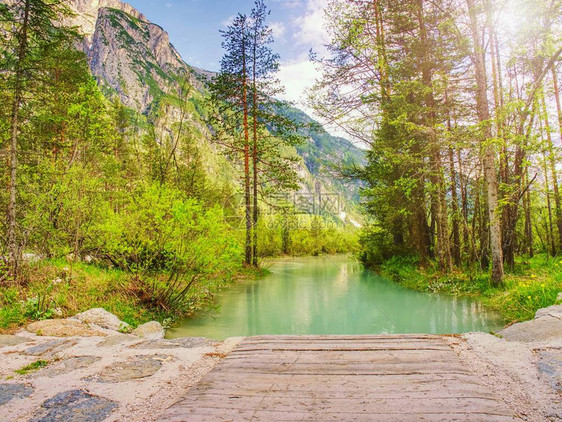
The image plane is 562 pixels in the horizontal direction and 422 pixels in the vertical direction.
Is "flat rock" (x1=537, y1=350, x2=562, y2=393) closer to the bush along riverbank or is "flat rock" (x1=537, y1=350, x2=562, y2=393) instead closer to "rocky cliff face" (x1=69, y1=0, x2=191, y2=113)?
the bush along riverbank

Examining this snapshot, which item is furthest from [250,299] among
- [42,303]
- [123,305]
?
[42,303]

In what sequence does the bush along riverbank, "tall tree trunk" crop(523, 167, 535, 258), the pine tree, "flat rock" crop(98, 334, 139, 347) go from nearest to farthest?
1. "flat rock" crop(98, 334, 139, 347)
2. the bush along riverbank
3. the pine tree
4. "tall tree trunk" crop(523, 167, 535, 258)

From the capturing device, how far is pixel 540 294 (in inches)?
279

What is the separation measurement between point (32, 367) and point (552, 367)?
546 centimetres

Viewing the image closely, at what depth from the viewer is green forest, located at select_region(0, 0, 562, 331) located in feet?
26.6

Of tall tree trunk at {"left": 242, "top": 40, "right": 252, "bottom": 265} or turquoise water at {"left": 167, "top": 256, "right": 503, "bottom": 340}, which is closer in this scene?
turquoise water at {"left": 167, "top": 256, "right": 503, "bottom": 340}

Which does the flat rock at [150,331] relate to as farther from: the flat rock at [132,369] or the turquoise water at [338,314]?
the flat rock at [132,369]

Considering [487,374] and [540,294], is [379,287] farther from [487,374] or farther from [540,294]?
[487,374]

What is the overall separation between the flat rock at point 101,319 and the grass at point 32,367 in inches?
108

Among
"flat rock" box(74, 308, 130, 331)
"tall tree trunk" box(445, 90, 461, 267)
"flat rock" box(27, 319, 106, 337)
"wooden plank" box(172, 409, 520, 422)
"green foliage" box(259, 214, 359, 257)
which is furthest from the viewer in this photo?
"green foliage" box(259, 214, 359, 257)

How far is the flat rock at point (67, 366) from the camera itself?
138 inches

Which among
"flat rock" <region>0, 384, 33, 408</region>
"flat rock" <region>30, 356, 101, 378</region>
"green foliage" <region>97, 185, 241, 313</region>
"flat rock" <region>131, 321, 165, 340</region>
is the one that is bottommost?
"flat rock" <region>131, 321, 165, 340</region>

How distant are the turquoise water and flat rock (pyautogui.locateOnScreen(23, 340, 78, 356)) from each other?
9.56 feet

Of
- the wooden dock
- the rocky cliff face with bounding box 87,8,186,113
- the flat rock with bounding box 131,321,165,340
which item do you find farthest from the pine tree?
the rocky cliff face with bounding box 87,8,186,113
